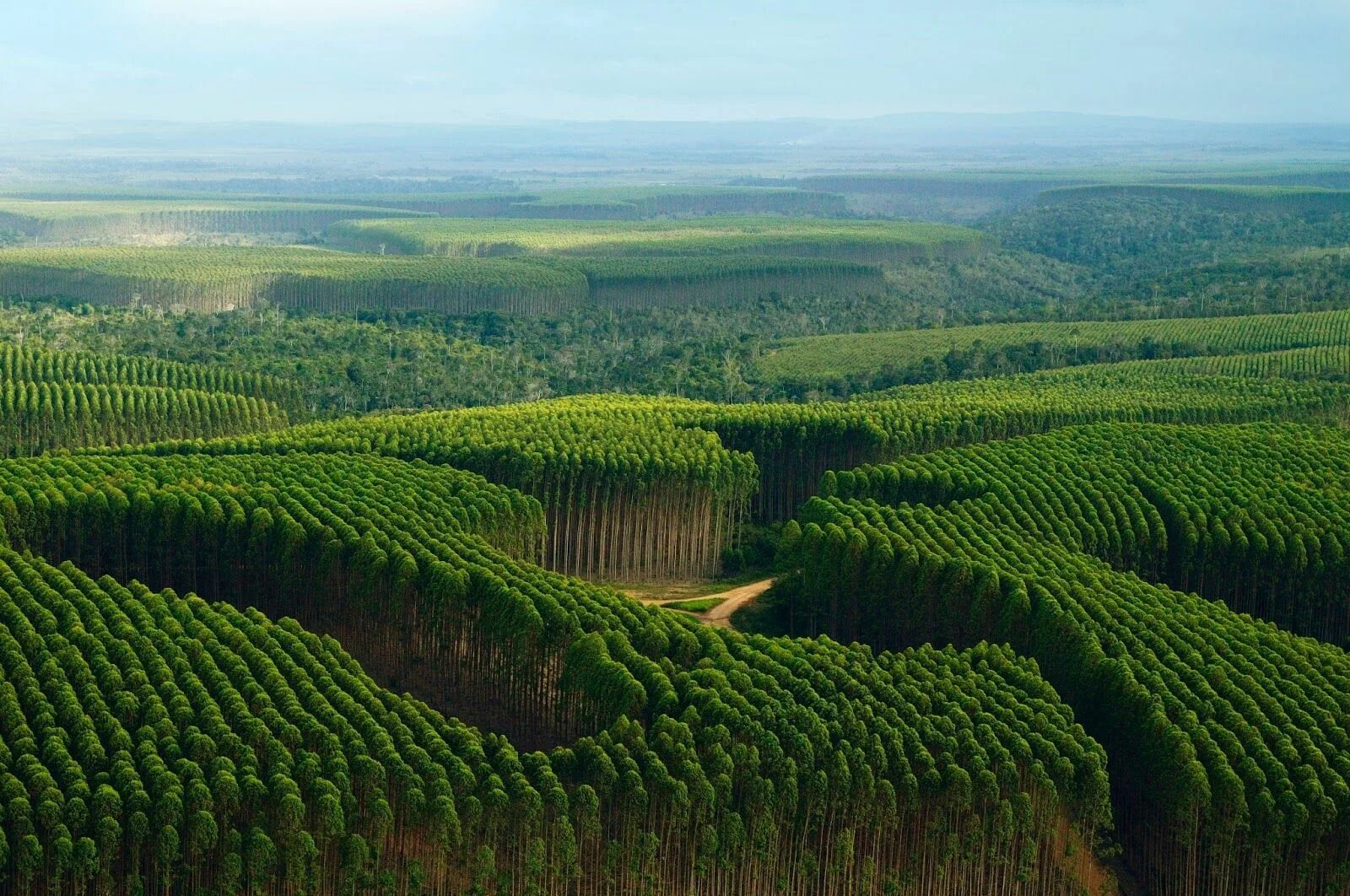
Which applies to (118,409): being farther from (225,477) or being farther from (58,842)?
(58,842)

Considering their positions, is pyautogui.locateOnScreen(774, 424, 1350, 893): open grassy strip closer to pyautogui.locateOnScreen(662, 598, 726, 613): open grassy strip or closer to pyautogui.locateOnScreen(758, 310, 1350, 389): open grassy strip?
pyautogui.locateOnScreen(662, 598, 726, 613): open grassy strip

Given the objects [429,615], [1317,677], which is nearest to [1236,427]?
[1317,677]

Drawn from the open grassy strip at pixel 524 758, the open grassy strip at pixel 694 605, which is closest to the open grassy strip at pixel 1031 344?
the open grassy strip at pixel 694 605

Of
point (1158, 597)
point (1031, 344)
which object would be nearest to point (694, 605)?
point (1158, 597)

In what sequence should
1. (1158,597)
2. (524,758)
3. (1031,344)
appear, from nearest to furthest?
(524,758), (1158,597), (1031,344)

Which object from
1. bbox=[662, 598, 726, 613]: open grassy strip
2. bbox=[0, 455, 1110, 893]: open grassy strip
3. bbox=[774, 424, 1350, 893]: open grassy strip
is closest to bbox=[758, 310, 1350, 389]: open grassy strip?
bbox=[774, 424, 1350, 893]: open grassy strip

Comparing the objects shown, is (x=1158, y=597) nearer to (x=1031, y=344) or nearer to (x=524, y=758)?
(x=524, y=758)

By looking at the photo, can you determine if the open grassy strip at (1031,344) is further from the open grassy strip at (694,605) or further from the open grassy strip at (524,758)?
the open grassy strip at (524,758)
